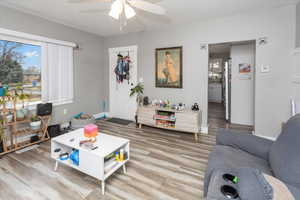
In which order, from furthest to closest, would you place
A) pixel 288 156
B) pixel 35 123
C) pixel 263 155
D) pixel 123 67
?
pixel 123 67, pixel 35 123, pixel 263 155, pixel 288 156

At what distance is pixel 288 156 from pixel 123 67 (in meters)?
3.71

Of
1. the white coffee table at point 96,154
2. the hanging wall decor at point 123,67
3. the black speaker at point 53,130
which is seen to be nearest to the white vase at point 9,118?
the black speaker at point 53,130

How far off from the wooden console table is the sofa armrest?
112cm

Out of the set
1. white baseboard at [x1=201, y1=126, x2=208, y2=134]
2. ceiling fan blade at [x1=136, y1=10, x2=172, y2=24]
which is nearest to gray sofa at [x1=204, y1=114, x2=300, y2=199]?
white baseboard at [x1=201, y1=126, x2=208, y2=134]

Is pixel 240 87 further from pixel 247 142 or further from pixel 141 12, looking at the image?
pixel 141 12

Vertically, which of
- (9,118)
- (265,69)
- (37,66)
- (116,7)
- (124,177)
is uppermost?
(116,7)

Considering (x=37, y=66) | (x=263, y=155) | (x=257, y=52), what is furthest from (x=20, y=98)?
(x=257, y=52)

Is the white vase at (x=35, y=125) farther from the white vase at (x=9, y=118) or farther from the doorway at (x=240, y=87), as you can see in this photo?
the doorway at (x=240, y=87)

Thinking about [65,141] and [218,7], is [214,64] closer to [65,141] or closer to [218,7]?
[218,7]

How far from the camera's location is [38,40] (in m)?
2.89

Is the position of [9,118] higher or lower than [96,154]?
higher

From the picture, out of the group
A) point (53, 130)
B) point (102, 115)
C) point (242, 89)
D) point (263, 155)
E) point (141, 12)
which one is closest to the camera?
point (263, 155)

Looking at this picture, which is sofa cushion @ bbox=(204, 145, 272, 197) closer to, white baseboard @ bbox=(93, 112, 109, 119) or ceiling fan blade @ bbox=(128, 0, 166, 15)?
ceiling fan blade @ bbox=(128, 0, 166, 15)

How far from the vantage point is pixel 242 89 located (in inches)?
145
